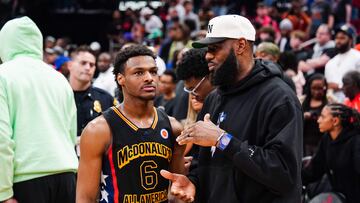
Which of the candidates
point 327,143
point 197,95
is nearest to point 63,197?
point 197,95

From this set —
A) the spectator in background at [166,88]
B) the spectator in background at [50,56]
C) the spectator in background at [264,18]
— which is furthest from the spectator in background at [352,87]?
the spectator in background at [264,18]

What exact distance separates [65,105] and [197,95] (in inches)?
39.0

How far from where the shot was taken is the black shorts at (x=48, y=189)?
186 inches

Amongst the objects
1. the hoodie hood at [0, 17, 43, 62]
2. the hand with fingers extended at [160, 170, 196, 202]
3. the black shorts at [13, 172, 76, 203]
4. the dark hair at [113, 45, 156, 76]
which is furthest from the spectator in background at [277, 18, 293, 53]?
the hand with fingers extended at [160, 170, 196, 202]

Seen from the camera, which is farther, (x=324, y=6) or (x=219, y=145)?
(x=324, y=6)

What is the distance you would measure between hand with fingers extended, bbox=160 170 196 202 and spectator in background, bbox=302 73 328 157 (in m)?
4.55

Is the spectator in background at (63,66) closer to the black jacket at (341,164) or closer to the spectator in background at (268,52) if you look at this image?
the spectator in background at (268,52)

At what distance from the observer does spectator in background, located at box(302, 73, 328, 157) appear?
26.9 feet

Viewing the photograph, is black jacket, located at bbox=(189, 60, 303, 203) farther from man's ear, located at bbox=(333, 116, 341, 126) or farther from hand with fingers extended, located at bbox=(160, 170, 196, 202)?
man's ear, located at bbox=(333, 116, 341, 126)

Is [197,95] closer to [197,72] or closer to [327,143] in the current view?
[197,72]

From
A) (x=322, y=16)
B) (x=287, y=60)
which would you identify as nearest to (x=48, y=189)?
(x=287, y=60)

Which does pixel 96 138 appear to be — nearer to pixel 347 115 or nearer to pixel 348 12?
pixel 347 115

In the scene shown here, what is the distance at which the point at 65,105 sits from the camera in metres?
5.08

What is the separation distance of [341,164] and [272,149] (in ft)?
11.4
